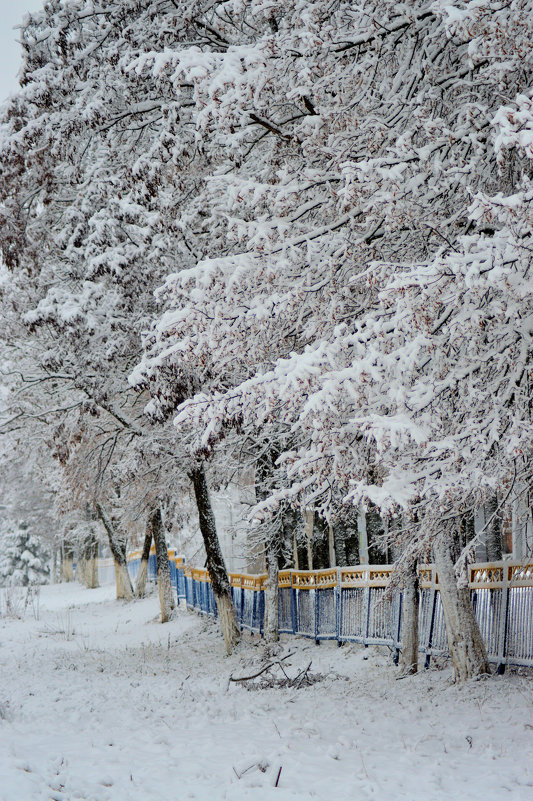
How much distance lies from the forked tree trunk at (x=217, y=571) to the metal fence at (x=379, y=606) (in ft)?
4.69

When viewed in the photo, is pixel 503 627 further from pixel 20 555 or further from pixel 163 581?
pixel 20 555

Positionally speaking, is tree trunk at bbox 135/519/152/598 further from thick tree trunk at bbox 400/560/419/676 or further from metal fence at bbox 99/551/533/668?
A: thick tree trunk at bbox 400/560/419/676

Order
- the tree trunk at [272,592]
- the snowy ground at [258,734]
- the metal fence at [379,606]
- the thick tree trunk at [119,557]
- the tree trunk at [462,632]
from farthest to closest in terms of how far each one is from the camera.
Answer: the thick tree trunk at [119,557]
the tree trunk at [272,592]
the metal fence at [379,606]
the tree trunk at [462,632]
the snowy ground at [258,734]

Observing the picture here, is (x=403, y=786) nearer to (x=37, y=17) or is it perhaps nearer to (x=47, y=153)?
(x=47, y=153)

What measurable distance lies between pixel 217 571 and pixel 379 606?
5.64 metres

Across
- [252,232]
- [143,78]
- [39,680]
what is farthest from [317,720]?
[143,78]

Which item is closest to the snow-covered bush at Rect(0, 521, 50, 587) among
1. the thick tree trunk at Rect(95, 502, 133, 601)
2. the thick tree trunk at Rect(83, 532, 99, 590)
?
the thick tree trunk at Rect(83, 532, 99, 590)

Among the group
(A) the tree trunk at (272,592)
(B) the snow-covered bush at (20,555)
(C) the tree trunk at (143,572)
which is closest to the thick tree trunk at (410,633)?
(A) the tree trunk at (272,592)

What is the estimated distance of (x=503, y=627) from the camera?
8.86m

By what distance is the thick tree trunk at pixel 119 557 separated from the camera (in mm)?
26625

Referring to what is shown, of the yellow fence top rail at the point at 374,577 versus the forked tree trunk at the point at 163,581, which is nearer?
the yellow fence top rail at the point at 374,577

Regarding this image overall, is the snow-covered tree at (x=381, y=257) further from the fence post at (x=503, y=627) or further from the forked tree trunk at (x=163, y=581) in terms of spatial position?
the forked tree trunk at (x=163, y=581)

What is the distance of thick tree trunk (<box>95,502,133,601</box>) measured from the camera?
2662cm

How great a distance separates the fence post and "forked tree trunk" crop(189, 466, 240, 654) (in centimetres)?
640
